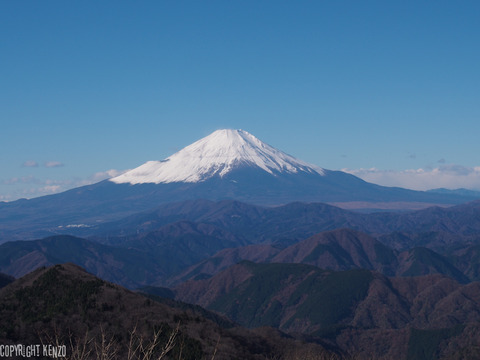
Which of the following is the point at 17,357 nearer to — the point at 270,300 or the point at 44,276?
the point at 44,276

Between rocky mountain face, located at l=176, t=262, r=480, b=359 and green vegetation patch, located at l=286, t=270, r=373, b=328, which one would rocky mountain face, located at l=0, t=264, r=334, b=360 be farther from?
green vegetation patch, located at l=286, t=270, r=373, b=328

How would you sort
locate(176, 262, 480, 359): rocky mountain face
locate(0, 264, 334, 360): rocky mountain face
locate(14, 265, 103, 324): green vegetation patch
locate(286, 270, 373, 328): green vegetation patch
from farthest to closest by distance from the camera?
locate(286, 270, 373, 328): green vegetation patch, locate(176, 262, 480, 359): rocky mountain face, locate(14, 265, 103, 324): green vegetation patch, locate(0, 264, 334, 360): rocky mountain face

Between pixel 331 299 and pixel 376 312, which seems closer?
pixel 376 312

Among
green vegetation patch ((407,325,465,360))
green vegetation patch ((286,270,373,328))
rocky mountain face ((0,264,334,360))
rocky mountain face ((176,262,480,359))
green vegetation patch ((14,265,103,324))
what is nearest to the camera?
rocky mountain face ((0,264,334,360))

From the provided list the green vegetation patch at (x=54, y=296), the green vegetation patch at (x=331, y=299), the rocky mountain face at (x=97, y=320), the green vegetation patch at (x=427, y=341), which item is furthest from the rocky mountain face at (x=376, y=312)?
the green vegetation patch at (x=54, y=296)

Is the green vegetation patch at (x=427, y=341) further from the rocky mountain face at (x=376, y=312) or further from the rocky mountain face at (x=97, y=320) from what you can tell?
the rocky mountain face at (x=97, y=320)

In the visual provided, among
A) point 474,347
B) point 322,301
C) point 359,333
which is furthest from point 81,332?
point 322,301

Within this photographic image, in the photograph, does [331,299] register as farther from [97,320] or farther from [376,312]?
[97,320]

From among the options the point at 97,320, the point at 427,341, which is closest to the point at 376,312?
the point at 427,341

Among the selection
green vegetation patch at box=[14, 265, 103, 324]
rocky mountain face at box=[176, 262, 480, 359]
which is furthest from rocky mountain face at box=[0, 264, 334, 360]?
rocky mountain face at box=[176, 262, 480, 359]

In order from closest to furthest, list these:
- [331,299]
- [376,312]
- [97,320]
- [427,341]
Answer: [97,320] < [427,341] < [376,312] < [331,299]

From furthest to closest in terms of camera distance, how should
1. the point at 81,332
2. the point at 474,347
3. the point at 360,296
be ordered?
the point at 360,296 < the point at 474,347 < the point at 81,332
